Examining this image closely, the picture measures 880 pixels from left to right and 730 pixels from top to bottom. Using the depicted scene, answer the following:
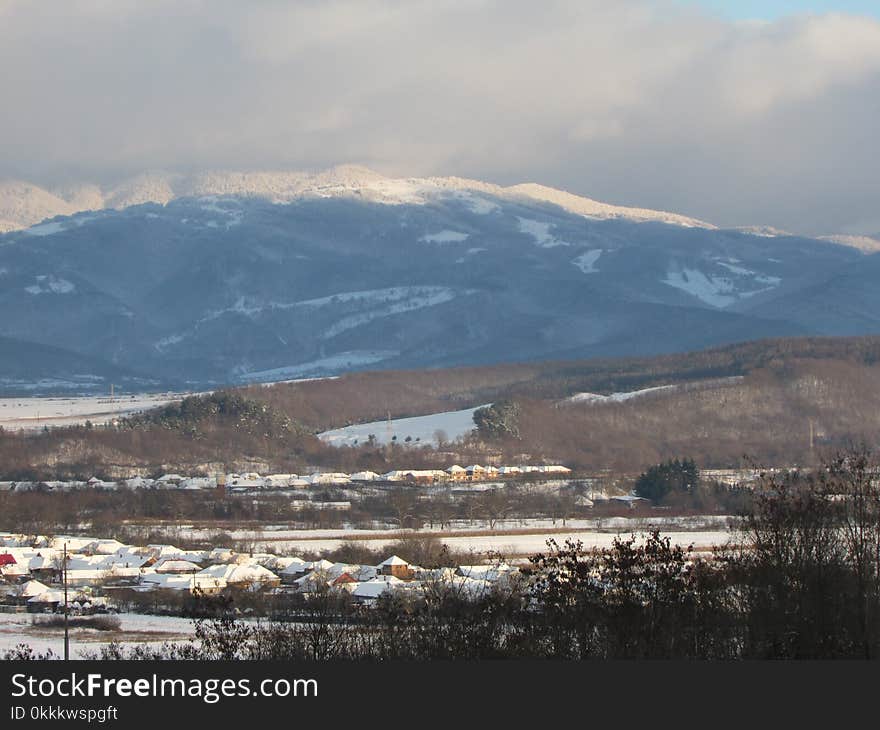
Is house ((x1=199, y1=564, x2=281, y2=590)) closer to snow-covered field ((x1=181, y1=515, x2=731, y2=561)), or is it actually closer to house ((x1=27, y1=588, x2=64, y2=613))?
house ((x1=27, y1=588, x2=64, y2=613))

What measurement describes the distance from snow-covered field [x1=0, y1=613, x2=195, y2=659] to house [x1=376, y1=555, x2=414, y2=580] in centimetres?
775

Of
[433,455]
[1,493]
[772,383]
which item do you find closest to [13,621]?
[1,493]

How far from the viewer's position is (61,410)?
14212cm

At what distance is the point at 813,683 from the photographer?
599 inches

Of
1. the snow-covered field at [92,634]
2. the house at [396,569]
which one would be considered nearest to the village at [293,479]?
the house at [396,569]

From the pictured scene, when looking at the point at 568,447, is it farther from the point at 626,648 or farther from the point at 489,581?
the point at 626,648

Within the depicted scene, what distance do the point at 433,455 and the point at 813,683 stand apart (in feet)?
270

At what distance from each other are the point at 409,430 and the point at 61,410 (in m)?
46.1

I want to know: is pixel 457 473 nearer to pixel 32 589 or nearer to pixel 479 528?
pixel 479 528

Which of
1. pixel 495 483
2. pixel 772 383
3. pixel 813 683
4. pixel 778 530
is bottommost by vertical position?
pixel 813 683

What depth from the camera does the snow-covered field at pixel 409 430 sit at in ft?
347

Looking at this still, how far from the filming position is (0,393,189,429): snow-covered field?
120 m

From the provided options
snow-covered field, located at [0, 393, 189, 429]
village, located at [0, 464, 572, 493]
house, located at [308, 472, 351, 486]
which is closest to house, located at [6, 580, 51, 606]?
village, located at [0, 464, 572, 493]

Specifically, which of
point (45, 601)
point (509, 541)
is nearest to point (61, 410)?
point (509, 541)
